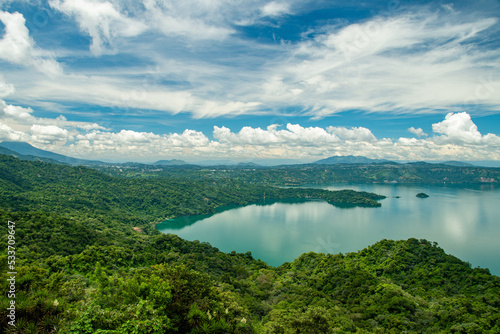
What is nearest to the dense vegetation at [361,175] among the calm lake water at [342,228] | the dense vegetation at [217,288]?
the calm lake water at [342,228]

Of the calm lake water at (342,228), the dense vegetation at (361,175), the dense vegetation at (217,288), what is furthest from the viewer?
the dense vegetation at (361,175)

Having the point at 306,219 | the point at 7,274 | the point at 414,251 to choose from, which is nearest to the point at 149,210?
the point at 306,219

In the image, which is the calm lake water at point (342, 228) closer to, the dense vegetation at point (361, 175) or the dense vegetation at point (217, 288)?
the dense vegetation at point (217, 288)

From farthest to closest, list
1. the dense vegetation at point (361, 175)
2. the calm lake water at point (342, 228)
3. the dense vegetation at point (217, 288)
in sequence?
the dense vegetation at point (361, 175), the calm lake water at point (342, 228), the dense vegetation at point (217, 288)

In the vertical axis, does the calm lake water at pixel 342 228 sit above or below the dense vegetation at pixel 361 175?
below

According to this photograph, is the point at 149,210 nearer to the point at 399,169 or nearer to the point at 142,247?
the point at 142,247

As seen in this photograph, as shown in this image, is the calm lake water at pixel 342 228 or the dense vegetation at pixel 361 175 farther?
the dense vegetation at pixel 361 175
